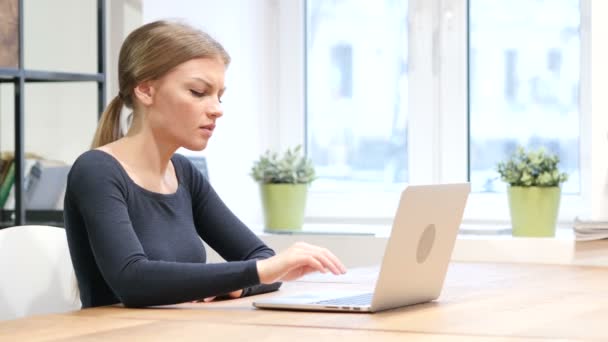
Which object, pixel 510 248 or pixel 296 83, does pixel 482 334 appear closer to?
pixel 510 248

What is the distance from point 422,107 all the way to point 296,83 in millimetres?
485

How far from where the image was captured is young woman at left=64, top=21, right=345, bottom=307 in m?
1.82

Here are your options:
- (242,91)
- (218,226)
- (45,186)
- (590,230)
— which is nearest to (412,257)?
(218,226)

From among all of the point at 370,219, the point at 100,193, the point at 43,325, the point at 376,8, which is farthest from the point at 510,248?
the point at 43,325

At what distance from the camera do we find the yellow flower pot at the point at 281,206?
11.6ft

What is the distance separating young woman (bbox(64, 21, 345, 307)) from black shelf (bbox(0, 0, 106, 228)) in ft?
2.48

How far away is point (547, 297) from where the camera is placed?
198 centimetres

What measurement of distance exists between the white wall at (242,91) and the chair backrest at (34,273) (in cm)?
142

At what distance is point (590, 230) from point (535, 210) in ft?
0.86

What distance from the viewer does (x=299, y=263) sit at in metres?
1.78

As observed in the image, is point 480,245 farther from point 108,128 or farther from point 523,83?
point 108,128

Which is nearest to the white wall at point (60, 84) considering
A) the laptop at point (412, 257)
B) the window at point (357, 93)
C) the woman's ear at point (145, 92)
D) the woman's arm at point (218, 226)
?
the window at point (357, 93)

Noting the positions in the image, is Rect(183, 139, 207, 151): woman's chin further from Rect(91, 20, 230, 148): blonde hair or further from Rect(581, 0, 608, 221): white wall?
Rect(581, 0, 608, 221): white wall

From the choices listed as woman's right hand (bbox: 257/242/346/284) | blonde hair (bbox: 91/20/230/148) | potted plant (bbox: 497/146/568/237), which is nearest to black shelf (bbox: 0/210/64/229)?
blonde hair (bbox: 91/20/230/148)
